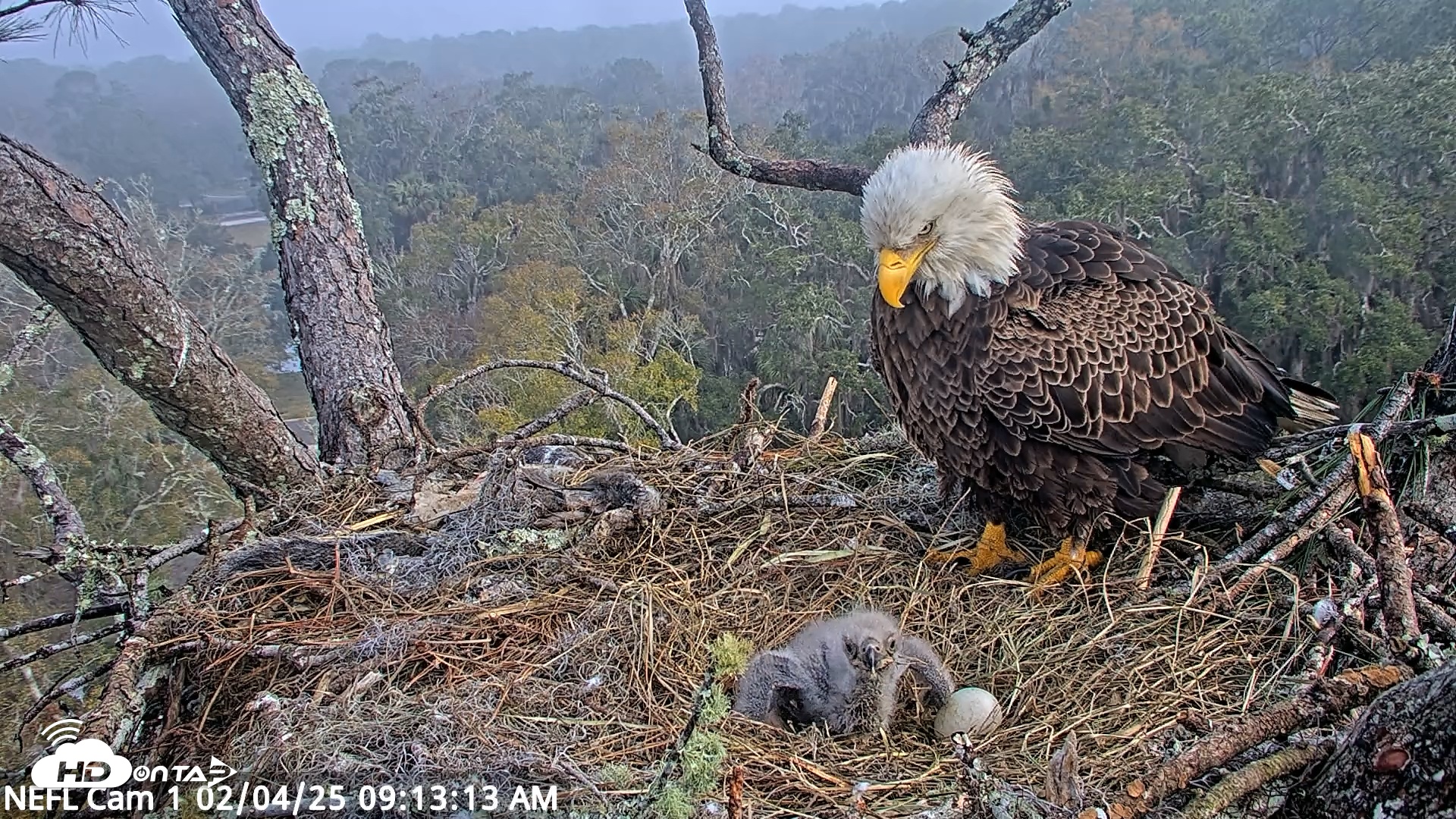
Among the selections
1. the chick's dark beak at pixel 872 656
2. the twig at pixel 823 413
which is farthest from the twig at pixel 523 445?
the chick's dark beak at pixel 872 656

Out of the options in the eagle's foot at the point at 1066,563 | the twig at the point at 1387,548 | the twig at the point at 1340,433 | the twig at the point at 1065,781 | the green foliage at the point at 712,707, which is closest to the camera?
the green foliage at the point at 712,707

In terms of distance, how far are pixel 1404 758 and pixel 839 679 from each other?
1410 millimetres

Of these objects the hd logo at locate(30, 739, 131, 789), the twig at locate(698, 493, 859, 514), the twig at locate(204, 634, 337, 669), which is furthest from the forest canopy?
the hd logo at locate(30, 739, 131, 789)

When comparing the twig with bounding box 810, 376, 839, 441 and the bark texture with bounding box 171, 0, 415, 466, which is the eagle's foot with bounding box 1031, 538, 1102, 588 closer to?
the twig with bounding box 810, 376, 839, 441

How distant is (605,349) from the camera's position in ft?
67.1

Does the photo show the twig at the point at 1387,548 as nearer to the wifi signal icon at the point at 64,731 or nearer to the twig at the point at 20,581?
the wifi signal icon at the point at 64,731

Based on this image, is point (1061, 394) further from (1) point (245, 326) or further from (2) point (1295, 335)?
(1) point (245, 326)

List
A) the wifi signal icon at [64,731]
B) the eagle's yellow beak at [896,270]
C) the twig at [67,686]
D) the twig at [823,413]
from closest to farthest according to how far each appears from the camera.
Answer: the wifi signal icon at [64,731] → the twig at [67,686] → the eagle's yellow beak at [896,270] → the twig at [823,413]

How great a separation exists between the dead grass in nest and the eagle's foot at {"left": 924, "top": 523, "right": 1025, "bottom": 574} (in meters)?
0.08

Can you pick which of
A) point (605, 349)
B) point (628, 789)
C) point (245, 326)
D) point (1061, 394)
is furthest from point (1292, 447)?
point (245, 326)

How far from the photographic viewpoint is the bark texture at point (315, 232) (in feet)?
10.7

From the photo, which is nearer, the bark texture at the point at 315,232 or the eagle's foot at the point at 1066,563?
the eagle's foot at the point at 1066,563

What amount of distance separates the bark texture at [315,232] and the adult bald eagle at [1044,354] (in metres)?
2.08

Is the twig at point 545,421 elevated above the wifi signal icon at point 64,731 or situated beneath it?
elevated above
